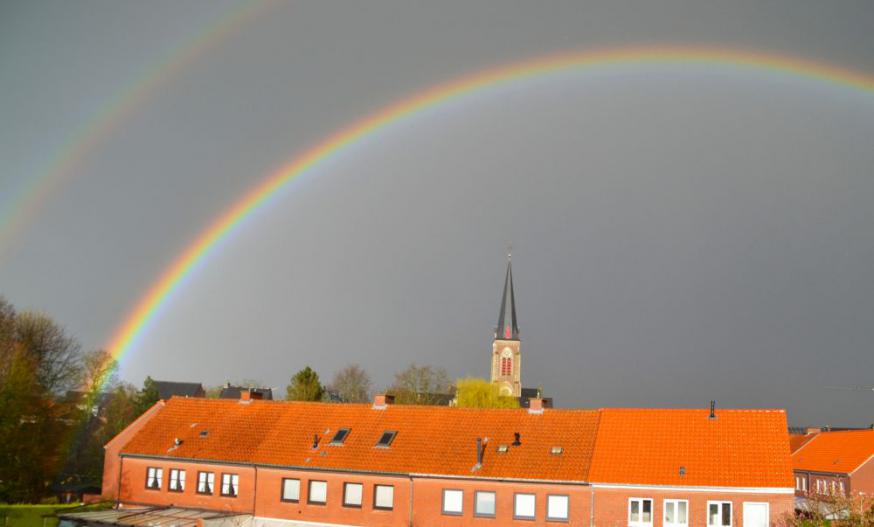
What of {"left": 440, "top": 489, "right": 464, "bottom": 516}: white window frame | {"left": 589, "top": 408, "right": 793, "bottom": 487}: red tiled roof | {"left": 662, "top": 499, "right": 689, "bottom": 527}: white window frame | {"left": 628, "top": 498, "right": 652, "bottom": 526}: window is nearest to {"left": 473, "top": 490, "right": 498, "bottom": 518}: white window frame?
{"left": 440, "top": 489, "right": 464, "bottom": 516}: white window frame

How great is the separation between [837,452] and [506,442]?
148ft

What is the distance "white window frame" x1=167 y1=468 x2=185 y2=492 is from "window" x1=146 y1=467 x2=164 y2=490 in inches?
26.5

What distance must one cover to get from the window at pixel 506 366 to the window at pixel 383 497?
145 meters

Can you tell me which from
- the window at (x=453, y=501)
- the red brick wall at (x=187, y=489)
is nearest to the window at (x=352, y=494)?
the window at (x=453, y=501)

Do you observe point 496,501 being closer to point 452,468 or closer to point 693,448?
point 452,468

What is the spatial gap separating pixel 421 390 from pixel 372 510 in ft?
224

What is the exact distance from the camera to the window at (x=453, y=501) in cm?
4016

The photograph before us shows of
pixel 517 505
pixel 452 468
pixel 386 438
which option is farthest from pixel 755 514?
pixel 386 438

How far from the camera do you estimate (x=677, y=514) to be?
37.5 metres

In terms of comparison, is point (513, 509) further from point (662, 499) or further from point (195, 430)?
point (195, 430)

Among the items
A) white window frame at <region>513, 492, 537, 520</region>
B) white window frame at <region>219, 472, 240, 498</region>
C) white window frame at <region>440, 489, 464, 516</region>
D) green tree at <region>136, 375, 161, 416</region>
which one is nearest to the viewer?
white window frame at <region>513, 492, 537, 520</region>

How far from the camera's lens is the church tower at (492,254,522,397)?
186 meters

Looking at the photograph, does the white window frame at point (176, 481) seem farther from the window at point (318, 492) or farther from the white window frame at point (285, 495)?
the window at point (318, 492)

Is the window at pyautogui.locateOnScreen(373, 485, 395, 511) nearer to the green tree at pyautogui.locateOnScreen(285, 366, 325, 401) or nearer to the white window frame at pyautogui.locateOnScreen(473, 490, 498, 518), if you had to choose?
the white window frame at pyautogui.locateOnScreen(473, 490, 498, 518)
